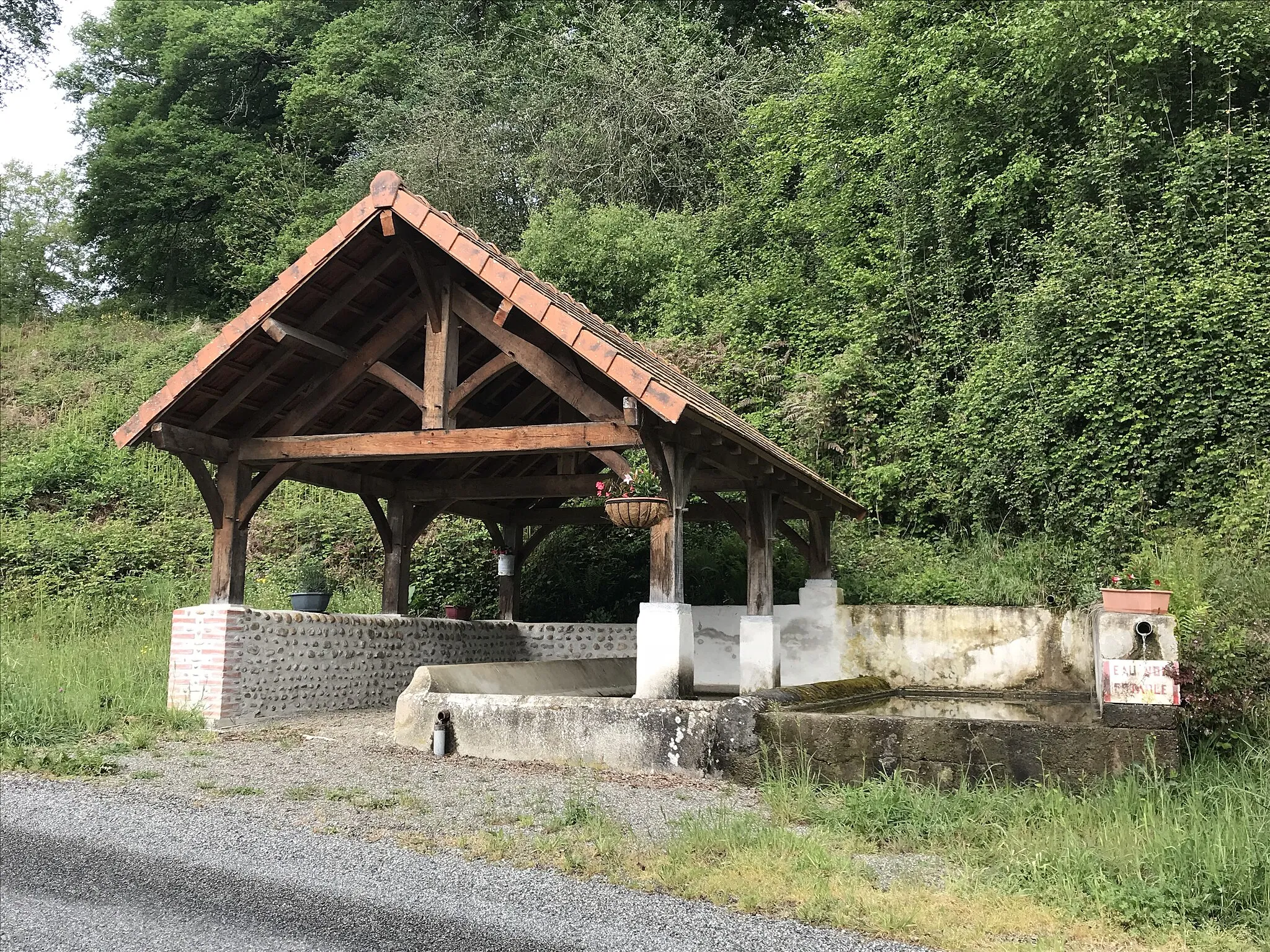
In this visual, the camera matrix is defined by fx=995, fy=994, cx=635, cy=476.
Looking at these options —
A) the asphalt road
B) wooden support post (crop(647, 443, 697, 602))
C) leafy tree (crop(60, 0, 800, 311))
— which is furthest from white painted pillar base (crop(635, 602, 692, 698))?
leafy tree (crop(60, 0, 800, 311))

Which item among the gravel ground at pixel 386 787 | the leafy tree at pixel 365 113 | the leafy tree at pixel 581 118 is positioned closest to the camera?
the gravel ground at pixel 386 787

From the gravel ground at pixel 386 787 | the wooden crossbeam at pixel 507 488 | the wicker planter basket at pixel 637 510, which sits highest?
the wooden crossbeam at pixel 507 488

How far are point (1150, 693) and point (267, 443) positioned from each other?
7208mm

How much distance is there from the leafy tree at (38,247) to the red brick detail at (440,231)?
2251cm

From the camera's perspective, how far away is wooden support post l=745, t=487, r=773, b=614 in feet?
31.8

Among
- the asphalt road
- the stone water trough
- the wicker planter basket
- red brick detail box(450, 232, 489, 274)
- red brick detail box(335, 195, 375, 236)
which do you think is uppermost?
red brick detail box(335, 195, 375, 236)

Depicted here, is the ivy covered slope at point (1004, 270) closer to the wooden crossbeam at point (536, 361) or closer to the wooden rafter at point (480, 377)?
the wooden crossbeam at point (536, 361)

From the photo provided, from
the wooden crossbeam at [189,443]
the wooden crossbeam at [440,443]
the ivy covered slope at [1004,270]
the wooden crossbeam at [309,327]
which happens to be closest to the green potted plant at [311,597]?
the wooden crossbeam at [440,443]

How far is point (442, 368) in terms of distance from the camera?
826 cm

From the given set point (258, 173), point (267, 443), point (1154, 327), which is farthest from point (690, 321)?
point (258, 173)

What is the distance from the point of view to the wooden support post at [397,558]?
1091 cm

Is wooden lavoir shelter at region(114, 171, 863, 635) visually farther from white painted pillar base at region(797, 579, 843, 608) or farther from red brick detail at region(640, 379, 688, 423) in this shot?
white painted pillar base at region(797, 579, 843, 608)

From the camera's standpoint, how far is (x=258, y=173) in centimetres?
2375

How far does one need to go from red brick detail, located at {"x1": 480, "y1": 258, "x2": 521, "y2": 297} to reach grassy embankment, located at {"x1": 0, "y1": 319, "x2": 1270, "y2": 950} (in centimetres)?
388
